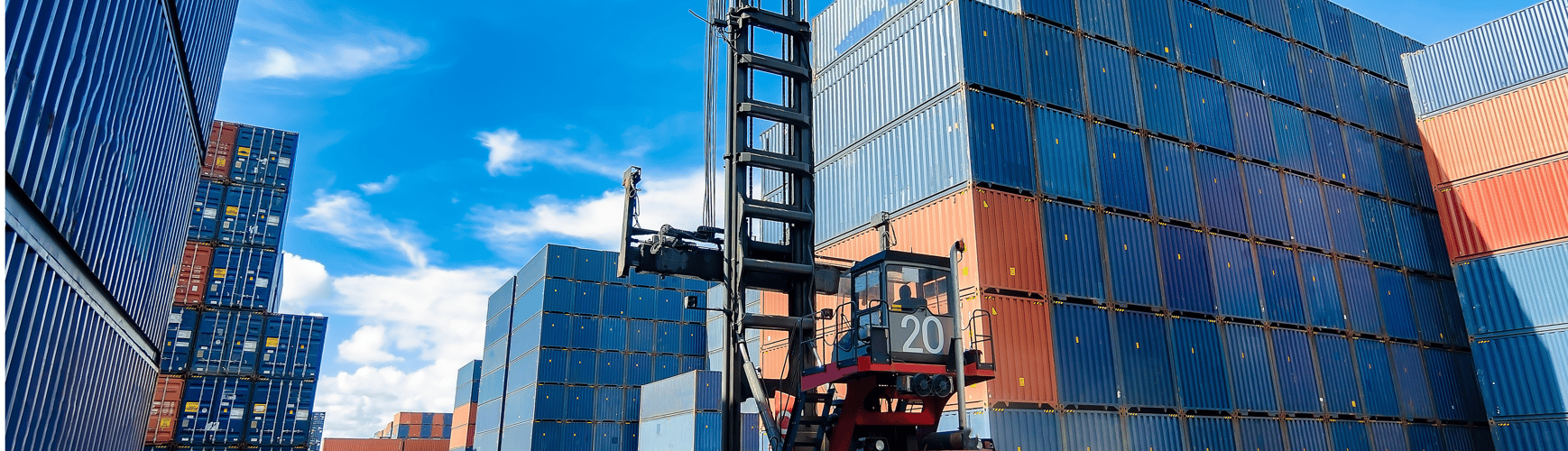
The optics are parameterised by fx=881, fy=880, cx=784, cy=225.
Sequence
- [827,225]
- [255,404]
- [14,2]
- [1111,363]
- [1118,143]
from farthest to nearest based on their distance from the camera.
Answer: [255,404]
[827,225]
[1118,143]
[1111,363]
[14,2]

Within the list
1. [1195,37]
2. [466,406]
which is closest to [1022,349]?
[1195,37]

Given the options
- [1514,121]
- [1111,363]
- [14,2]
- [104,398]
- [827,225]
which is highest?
[1514,121]

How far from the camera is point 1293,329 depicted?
21.1 metres

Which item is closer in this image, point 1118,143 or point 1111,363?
point 1111,363

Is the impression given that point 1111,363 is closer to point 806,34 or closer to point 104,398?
point 806,34

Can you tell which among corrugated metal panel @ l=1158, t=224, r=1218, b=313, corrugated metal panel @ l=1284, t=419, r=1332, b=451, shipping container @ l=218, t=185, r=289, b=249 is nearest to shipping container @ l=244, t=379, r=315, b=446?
shipping container @ l=218, t=185, r=289, b=249

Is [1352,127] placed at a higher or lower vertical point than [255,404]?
higher

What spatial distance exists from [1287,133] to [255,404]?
29904mm

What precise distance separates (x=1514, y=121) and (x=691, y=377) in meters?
26.1

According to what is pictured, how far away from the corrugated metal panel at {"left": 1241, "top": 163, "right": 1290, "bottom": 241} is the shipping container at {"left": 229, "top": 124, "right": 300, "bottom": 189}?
2769 cm

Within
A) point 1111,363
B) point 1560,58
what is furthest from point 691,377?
point 1560,58

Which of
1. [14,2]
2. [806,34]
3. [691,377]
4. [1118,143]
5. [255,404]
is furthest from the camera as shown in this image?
[691,377]

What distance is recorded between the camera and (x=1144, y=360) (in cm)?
1806

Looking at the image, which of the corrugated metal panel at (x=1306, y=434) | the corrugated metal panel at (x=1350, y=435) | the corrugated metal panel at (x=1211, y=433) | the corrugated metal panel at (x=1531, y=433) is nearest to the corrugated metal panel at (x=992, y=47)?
the corrugated metal panel at (x=1211, y=433)
